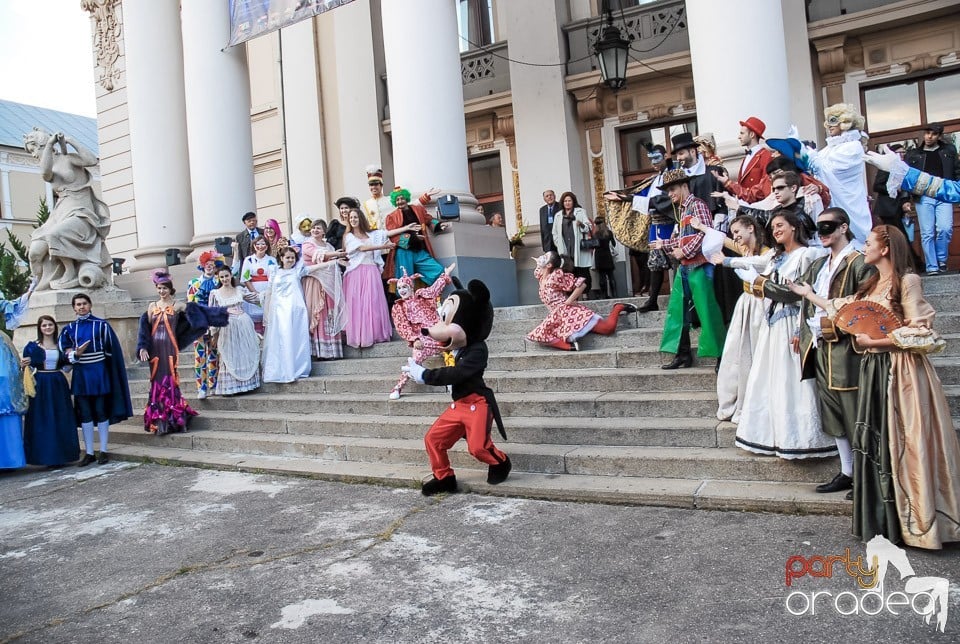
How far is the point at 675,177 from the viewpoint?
21.2ft

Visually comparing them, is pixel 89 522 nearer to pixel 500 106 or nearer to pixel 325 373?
pixel 325 373

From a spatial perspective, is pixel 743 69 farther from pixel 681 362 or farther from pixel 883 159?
pixel 681 362

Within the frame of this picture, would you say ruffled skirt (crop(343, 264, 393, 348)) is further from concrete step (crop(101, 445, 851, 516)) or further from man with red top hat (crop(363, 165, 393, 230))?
concrete step (crop(101, 445, 851, 516))

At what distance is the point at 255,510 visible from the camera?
5574 millimetres

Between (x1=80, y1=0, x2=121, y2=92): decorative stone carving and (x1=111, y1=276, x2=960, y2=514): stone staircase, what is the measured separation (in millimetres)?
12399

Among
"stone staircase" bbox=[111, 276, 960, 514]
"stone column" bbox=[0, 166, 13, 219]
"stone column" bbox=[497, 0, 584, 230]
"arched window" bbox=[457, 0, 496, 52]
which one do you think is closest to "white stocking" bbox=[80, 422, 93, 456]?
"stone staircase" bbox=[111, 276, 960, 514]

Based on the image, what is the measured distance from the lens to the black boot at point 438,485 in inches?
216

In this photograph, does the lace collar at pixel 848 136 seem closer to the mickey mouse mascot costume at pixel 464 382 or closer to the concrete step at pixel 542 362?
the concrete step at pixel 542 362

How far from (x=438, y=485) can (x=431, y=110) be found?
5654mm

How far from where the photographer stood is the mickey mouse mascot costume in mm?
5289


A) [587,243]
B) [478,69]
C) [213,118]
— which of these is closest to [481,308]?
[587,243]

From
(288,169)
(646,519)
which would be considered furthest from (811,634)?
(288,169)

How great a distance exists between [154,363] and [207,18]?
674 centimetres

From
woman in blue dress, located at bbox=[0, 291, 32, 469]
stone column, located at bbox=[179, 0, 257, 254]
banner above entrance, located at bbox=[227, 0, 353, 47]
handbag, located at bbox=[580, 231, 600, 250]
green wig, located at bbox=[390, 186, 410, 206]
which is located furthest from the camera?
stone column, located at bbox=[179, 0, 257, 254]
